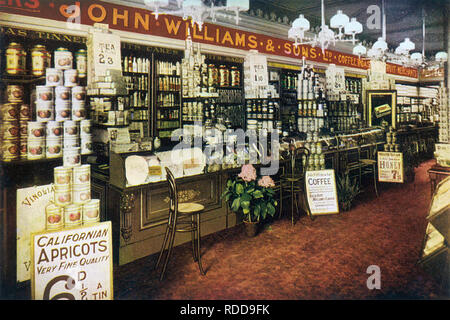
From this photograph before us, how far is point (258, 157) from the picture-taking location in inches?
181

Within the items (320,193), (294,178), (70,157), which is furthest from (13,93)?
(320,193)

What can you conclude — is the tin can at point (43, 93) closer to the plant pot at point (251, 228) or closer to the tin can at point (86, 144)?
the tin can at point (86, 144)

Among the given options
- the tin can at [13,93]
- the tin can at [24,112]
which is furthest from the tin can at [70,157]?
the tin can at [13,93]

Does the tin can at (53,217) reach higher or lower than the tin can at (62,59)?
lower

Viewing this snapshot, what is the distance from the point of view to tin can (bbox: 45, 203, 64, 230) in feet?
8.00

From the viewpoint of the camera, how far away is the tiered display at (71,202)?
8.10ft

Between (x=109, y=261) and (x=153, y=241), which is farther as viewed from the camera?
(x=153, y=241)

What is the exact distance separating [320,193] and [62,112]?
342 centimetres

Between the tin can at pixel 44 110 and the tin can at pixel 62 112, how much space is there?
5 centimetres

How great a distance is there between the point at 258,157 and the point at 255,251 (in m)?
1.45

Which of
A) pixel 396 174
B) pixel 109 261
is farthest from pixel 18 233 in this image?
pixel 396 174

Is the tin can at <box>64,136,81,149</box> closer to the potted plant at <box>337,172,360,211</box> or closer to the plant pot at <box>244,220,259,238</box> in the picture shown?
the plant pot at <box>244,220,259,238</box>

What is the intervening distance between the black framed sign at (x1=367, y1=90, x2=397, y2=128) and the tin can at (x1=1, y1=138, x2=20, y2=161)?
6.93 m
